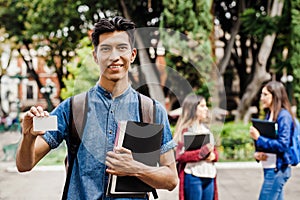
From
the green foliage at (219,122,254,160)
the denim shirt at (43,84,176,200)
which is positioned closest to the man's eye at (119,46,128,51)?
the denim shirt at (43,84,176,200)

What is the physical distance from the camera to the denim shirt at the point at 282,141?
4.77 metres

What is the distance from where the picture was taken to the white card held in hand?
5.81 ft

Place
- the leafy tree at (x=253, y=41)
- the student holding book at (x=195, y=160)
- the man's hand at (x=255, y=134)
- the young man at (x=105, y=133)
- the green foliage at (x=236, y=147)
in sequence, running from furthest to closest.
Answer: the leafy tree at (x=253, y=41), the green foliage at (x=236, y=147), the man's hand at (x=255, y=134), the student holding book at (x=195, y=160), the young man at (x=105, y=133)

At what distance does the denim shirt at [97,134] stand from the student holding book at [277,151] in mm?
2979

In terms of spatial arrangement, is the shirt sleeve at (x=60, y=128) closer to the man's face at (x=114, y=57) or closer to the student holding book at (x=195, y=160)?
the man's face at (x=114, y=57)

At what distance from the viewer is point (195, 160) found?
4781 millimetres

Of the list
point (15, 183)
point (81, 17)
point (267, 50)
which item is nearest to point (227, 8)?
point (267, 50)

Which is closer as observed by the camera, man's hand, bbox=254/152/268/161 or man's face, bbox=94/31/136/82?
man's face, bbox=94/31/136/82

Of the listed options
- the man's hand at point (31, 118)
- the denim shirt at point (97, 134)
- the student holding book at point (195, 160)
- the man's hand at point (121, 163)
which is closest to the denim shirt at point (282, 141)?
the student holding book at point (195, 160)

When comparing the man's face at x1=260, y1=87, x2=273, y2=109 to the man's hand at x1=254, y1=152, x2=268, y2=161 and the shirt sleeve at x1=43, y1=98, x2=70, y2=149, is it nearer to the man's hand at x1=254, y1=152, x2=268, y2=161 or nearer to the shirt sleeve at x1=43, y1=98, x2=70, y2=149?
the man's hand at x1=254, y1=152, x2=268, y2=161

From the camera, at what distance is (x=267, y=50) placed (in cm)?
1781

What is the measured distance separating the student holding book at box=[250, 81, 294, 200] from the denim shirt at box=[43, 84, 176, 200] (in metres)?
2.98

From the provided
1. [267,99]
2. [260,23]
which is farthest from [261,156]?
[260,23]

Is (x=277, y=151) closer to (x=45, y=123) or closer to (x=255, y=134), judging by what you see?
(x=255, y=134)
